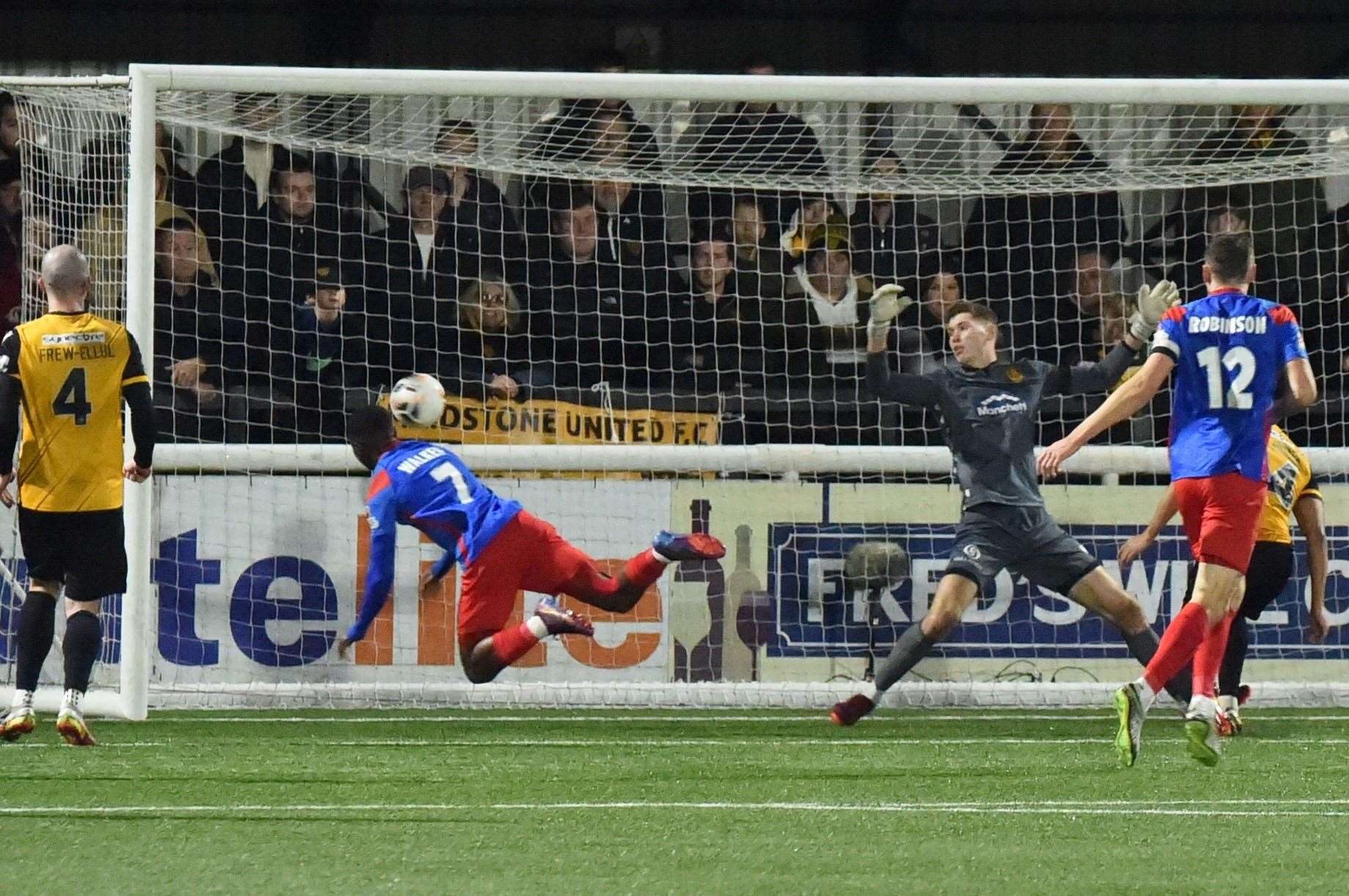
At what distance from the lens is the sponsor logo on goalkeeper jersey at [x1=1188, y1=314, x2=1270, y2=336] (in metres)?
6.44

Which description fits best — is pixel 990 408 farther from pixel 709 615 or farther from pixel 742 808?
pixel 742 808

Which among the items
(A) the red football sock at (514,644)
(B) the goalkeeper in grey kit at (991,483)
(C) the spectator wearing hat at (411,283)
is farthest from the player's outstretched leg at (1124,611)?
(C) the spectator wearing hat at (411,283)

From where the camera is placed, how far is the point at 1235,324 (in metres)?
6.44

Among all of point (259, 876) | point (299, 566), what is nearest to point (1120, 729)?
point (259, 876)

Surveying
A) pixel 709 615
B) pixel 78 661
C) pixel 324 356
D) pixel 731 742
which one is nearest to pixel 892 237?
pixel 709 615

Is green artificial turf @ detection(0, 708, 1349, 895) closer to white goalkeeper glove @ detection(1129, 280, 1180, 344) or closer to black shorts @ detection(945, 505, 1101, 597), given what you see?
black shorts @ detection(945, 505, 1101, 597)

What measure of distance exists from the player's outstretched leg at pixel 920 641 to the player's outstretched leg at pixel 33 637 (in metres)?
2.99

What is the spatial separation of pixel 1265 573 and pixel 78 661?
4.52m

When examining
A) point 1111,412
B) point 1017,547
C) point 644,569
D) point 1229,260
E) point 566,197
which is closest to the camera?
point 1111,412

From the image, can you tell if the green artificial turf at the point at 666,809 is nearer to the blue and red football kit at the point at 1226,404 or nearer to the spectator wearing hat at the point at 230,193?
the blue and red football kit at the point at 1226,404

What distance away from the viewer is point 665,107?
33.1 feet

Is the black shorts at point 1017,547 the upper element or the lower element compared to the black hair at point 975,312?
lower

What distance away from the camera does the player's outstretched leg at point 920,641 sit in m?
7.96

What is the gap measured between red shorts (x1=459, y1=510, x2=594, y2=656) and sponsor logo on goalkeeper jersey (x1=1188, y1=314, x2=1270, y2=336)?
3.06 meters
